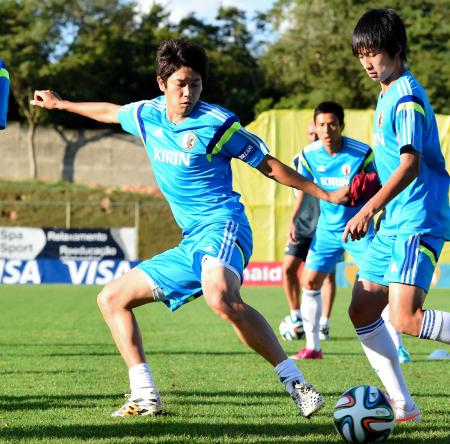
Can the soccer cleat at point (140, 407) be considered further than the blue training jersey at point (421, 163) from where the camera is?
Yes

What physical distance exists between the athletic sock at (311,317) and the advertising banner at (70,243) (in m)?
18.5

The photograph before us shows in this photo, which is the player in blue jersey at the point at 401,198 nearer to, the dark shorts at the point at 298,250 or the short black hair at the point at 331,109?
the short black hair at the point at 331,109

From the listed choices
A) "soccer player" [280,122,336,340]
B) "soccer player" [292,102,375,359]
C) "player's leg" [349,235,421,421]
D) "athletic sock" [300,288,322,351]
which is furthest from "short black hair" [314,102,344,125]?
"player's leg" [349,235,421,421]

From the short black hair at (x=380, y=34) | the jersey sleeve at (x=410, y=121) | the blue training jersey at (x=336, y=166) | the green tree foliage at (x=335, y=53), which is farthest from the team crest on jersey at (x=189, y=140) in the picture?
the green tree foliage at (x=335, y=53)

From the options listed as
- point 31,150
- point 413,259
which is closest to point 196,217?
point 413,259

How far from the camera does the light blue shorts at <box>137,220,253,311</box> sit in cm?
520

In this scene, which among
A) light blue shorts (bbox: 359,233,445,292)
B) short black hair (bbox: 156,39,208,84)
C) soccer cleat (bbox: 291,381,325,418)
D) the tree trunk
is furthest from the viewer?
the tree trunk

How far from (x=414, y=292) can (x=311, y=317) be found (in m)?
4.39

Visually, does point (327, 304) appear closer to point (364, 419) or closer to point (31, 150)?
point (364, 419)

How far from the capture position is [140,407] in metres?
5.39

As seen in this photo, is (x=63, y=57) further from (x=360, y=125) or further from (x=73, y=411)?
(x=73, y=411)

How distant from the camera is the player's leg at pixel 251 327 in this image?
5020mm

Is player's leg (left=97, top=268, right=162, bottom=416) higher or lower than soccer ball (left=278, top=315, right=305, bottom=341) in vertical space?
higher

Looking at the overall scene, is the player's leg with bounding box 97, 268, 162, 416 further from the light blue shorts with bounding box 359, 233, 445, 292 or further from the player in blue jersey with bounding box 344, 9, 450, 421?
the light blue shorts with bounding box 359, 233, 445, 292
